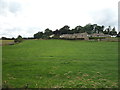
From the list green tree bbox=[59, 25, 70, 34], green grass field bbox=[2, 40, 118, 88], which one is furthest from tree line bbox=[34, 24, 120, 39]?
green grass field bbox=[2, 40, 118, 88]

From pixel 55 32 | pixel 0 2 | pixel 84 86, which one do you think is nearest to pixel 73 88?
pixel 84 86

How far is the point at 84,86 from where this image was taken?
6.82 m

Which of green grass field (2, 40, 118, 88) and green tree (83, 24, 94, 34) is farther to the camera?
green tree (83, 24, 94, 34)

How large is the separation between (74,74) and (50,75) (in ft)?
5.81

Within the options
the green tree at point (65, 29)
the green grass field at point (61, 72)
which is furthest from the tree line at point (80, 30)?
the green grass field at point (61, 72)

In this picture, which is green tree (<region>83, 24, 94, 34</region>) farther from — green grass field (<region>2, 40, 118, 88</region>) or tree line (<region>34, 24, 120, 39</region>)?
green grass field (<region>2, 40, 118, 88</region>)

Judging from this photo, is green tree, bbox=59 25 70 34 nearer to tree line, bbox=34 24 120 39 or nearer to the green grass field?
tree line, bbox=34 24 120 39

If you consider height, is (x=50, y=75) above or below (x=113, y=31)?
below

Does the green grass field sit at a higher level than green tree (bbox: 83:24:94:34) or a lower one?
lower

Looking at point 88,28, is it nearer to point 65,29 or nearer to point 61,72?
point 65,29

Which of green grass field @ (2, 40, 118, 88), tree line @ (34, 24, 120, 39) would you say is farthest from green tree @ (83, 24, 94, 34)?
green grass field @ (2, 40, 118, 88)

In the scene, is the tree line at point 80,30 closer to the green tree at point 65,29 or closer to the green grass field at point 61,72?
the green tree at point 65,29

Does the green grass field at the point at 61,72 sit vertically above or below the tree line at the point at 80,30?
below

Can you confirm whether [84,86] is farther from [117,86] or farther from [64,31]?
[64,31]
